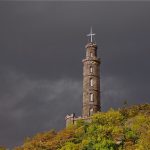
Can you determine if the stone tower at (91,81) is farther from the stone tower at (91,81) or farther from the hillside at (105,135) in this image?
the hillside at (105,135)

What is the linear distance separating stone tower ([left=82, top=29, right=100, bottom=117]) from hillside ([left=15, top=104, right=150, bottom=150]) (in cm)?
1911

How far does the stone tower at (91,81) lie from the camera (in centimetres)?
12769

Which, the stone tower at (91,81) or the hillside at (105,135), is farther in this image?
the stone tower at (91,81)

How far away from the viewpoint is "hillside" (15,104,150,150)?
93625 millimetres

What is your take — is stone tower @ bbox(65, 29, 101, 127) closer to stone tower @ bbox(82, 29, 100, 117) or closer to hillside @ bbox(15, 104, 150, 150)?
stone tower @ bbox(82, 29, 100, 117)

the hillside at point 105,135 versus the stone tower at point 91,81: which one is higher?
the stone tower at point 91,81

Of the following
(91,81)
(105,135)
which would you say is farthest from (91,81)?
(105,135)

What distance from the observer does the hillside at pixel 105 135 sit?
307ft

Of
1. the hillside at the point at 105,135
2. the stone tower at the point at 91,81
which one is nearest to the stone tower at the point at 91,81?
the stone tower at the point at 91,81

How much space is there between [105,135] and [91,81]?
34.3 meters

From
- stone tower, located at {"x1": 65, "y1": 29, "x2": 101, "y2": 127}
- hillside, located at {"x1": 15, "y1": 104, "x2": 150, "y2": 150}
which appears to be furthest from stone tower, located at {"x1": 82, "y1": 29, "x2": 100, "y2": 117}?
hillside, located at {"x1": 15, "y1": 104, "x2": 150, "y2": 150}

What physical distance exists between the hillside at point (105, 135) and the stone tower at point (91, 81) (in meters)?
19.1

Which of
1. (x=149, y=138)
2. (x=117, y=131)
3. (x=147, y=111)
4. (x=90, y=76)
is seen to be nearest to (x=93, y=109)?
(x=90, y=76)

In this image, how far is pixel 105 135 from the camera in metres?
96.5
